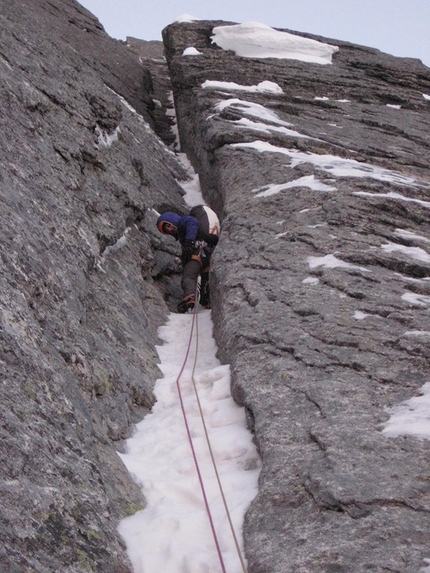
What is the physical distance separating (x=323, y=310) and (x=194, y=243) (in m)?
4.07

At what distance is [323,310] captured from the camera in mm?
7070

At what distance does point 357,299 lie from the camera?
726 cm

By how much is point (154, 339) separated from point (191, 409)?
231cm

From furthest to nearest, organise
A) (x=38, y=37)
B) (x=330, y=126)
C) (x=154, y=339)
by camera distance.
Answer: (x=330, y=126) < (x=38, y=37) < (x=154, y=339)

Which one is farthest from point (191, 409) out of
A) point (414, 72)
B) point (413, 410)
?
point (414, 72)

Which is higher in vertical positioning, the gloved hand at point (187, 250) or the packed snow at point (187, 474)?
the gloved hand at point (187, 250)

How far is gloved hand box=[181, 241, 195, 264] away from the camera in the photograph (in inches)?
421

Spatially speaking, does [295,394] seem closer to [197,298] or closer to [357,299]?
[357,299]

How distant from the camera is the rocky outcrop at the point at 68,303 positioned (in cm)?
377

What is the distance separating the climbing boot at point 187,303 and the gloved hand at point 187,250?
87 centimetres

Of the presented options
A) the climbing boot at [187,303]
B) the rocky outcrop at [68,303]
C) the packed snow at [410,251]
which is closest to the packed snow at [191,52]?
the rocky outcrop at [68,303]

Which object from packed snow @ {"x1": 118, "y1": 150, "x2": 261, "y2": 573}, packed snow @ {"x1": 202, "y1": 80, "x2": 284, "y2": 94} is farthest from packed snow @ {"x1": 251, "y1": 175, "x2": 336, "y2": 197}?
packed snow @ {"x1": 202, "y1": 80, "x2": 284, "y2": 94}

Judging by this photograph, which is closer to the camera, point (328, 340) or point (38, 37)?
point (328, 340)

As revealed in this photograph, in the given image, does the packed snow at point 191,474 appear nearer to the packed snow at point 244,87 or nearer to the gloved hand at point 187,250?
the gloved hand at point 187,250
